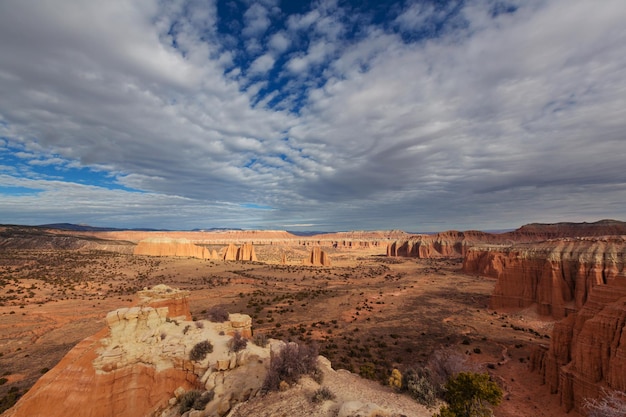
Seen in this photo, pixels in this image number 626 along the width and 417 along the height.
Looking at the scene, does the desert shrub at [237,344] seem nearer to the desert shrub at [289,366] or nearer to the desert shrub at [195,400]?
the desert shrub at [195,400]

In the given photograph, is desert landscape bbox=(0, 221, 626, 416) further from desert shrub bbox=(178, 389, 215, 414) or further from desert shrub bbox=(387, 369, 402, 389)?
desert shrub bbox=(178, 389, 215, 414)

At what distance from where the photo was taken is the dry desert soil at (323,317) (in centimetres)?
2012

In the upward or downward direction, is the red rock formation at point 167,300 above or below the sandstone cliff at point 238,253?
above

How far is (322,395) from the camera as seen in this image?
9.14 metres

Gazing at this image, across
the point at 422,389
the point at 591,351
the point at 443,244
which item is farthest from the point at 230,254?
the point at 443,244

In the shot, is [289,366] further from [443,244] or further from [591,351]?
[443,244]

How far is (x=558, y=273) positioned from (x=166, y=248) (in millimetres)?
108908

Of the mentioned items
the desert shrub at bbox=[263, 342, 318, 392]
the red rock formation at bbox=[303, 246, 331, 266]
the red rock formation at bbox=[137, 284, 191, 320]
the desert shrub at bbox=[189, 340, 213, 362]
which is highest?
the red rock formation at bbox=[137, 284, 191, 320]

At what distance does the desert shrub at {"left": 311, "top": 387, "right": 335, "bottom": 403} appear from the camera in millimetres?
8974

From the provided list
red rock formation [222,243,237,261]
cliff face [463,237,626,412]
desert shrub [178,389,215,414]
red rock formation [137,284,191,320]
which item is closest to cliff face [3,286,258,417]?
Answer: desert shrub [178,389,215,414]

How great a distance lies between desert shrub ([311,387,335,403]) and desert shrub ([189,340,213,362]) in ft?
20.2

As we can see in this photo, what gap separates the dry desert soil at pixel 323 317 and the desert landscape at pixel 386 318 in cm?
15

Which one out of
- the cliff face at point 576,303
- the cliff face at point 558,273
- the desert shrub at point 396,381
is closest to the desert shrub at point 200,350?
the desert shrub at point 396,381

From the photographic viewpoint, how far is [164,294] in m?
17.2
